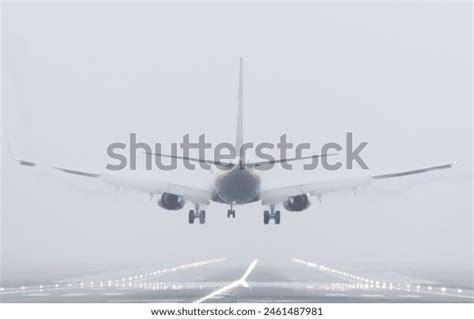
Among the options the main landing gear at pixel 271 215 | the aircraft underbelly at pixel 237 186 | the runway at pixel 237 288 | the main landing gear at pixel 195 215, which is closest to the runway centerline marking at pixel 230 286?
the runway at pixel 237 288

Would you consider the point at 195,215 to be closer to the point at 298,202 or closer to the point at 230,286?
the point at 230,286

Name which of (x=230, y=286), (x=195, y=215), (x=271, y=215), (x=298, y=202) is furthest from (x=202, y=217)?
(x=298, y=202)

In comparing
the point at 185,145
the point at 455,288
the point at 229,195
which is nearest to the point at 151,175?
the point at 229,195

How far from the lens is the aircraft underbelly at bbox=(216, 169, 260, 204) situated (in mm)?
96250

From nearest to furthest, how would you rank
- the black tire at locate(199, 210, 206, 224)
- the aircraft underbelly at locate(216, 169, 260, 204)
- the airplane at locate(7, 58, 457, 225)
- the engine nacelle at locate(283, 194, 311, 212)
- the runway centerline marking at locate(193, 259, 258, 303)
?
the runway centerline marking at locate(193, 259, 258, 303)
the aircraft underbelly at locate(216, 169, 260, 204)
the airplane at locate(7, 58, 457, 225)
the engine nacelle at locate(283, 194, 311, 212)
the black tire at locate(199, 210, 206, 224)

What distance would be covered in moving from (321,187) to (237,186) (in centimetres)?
1418

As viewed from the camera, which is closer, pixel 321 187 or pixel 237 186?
pixel 237 186

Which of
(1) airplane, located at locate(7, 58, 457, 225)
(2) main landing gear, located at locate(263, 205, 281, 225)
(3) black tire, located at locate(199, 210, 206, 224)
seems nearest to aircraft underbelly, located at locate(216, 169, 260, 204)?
(1) airplane, located at locate(7, 58, 457, 225)

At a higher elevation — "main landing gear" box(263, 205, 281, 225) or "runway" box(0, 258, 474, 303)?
"main landing gear" box(263, 205, 281, 225)

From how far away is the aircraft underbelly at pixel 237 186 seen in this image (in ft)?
316

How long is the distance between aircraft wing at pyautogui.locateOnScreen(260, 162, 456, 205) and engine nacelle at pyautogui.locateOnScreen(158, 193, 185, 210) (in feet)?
28.3

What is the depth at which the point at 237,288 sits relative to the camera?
330 feet

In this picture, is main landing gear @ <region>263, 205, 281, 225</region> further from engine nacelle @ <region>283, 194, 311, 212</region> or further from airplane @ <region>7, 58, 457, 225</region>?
engine nacelle @ <region>283, 194, 311, 212</region>

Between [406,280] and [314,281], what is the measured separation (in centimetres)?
1375
